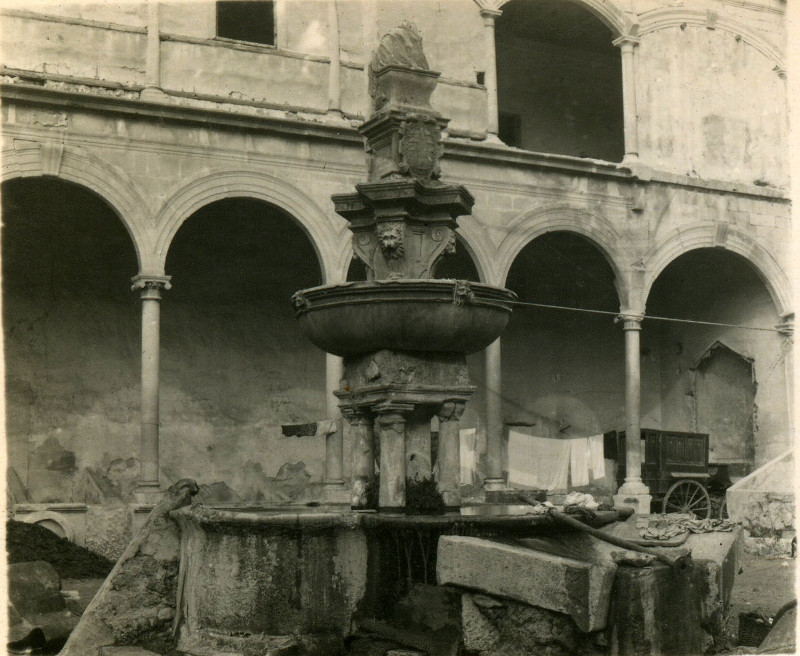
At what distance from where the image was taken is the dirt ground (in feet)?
25.4

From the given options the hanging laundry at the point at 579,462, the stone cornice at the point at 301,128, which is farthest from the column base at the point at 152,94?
the hanging laundry at the point at 579,462

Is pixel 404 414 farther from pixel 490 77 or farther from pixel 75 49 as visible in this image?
pixel 490 77

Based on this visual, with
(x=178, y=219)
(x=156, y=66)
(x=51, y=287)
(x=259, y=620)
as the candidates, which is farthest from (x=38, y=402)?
(x=259, y=620)

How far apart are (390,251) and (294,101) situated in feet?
23.3

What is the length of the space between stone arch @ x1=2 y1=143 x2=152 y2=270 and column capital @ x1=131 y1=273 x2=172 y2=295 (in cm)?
13

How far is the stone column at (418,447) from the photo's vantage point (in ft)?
22.8

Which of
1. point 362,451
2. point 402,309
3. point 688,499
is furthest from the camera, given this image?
point 688,499

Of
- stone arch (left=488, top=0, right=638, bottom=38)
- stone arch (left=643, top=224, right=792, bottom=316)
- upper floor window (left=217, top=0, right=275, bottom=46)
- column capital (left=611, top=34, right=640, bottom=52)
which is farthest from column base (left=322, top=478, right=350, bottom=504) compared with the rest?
column capital (left=611, top=34, right=640, bottom=52)

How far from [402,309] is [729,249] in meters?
11.5

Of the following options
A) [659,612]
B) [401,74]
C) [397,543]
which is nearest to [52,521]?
[401,74]

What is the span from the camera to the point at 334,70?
14.0 m

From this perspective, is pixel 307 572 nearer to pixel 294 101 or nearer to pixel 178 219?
pixel 178 219

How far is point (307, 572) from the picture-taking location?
5.77 metres

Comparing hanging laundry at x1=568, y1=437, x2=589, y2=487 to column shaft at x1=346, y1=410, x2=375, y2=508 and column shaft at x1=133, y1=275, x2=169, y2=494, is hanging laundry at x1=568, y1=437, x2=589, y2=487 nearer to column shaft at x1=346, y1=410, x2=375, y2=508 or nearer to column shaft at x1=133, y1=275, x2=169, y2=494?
column shaft at x1=133, y1=275, x2=169, y2=494
